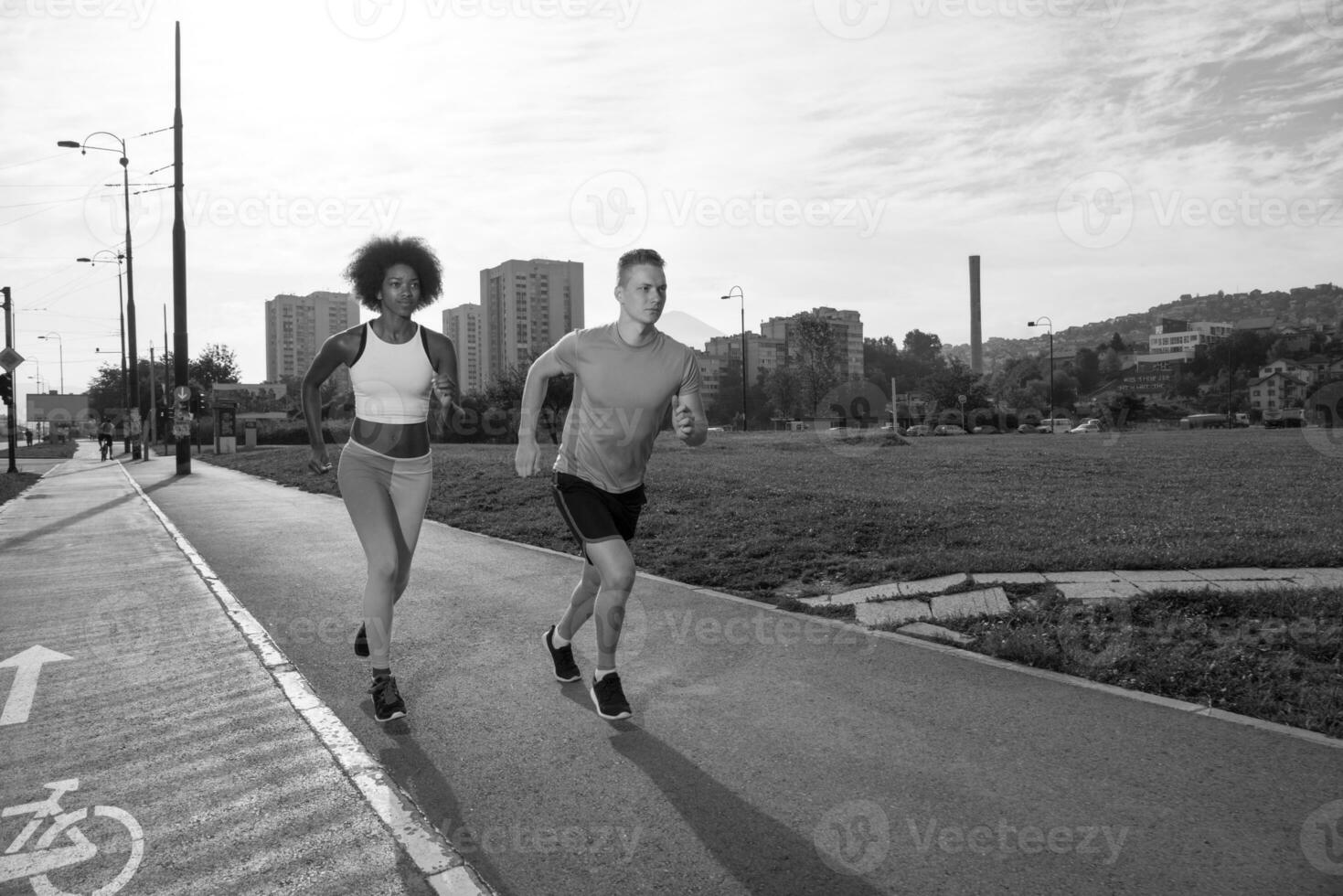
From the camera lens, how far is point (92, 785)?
375cm

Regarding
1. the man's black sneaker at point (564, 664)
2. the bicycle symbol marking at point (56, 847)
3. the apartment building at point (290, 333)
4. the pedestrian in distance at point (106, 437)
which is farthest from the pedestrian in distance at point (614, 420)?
the apartment building at point (290, 333)

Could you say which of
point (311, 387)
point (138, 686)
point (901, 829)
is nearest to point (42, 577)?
point (138, 686)

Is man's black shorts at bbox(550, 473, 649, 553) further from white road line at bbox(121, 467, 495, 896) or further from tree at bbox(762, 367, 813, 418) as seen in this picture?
tree at bbox(762, 367, 813, 418)

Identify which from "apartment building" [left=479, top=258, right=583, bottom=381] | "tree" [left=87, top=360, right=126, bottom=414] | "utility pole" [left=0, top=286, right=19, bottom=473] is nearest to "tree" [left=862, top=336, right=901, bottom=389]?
"apartment building" [left=479, top=258, right=583, bottom=381]

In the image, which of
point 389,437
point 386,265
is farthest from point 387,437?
point 386,265

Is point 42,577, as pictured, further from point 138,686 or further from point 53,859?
point 53,859

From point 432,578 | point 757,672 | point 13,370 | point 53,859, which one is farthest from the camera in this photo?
point 13,370

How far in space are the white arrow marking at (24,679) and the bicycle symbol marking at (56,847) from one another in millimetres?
1248

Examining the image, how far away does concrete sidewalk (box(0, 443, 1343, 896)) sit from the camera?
3.04 metres

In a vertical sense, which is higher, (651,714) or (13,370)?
(13,370)

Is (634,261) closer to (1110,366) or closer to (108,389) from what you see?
(108,389)

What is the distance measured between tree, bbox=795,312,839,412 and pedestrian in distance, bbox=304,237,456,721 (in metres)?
85.7

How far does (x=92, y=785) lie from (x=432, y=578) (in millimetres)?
4671

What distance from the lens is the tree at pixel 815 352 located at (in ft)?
296
